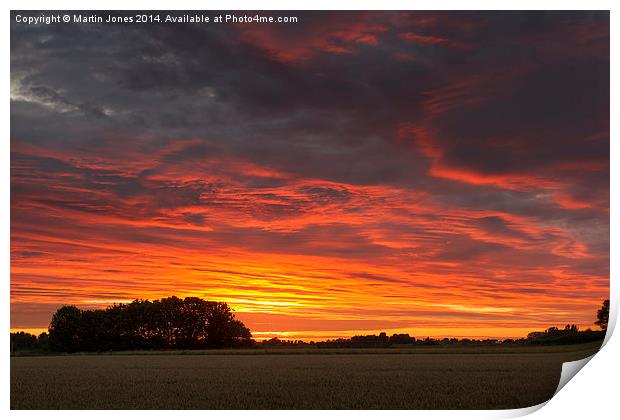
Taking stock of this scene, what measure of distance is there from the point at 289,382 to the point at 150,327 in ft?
11.5

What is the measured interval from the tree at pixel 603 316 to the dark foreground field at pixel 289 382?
44cm

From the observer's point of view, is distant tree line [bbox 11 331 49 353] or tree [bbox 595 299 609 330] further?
distant tree line [bbox 11 331 49 353]

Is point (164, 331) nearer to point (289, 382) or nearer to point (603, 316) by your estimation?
point (289, 382)

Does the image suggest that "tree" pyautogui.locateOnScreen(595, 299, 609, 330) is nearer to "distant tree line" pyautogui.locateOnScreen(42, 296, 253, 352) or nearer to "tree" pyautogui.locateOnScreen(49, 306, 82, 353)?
"distant tree line" pyautogui.locateOnScreen(42, 296, 253, 352)

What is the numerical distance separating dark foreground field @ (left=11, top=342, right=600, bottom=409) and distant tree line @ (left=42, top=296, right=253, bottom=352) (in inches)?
23.5

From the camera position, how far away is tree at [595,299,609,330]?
35.9 feet

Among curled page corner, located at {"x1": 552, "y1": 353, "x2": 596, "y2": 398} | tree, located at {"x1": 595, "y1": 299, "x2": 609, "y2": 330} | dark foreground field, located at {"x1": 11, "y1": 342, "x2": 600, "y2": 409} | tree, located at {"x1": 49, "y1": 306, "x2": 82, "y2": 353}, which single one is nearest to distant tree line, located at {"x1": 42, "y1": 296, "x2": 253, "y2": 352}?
tree, located at {"x1": 49, "y1": 306, "x2": 82, "y2": 353}

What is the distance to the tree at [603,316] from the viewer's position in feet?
35.9

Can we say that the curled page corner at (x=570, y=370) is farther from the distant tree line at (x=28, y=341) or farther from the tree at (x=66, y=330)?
the distant tree line at (x=28, y=341)

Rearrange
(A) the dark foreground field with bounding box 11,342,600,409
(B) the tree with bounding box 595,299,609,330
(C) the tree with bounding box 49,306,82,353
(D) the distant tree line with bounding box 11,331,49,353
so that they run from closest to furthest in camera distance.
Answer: (A) the dark foreground field with bounding box 11,342,600,409 → (B) the tree with bounding box 595,299,609,330 → (D) the distant tree line with bounding box 11,331,49,353 → (C) the tree with bounding box 49,306,82,353

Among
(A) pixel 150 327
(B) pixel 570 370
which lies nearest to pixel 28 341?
Answer: (A) pixel 150 327

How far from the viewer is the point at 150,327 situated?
545 inches

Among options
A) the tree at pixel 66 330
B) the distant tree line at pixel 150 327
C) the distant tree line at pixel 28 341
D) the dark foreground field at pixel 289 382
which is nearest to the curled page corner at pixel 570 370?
the dark foreground field at pixel 289 382
